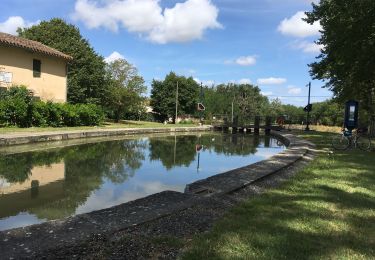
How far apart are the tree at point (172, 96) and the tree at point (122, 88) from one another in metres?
14.0

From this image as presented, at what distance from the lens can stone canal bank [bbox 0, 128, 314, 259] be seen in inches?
177

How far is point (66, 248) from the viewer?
4.56 meters

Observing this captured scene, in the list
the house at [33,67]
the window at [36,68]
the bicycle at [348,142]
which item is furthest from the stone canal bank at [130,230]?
the window at [36,68]

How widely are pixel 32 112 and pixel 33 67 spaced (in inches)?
285

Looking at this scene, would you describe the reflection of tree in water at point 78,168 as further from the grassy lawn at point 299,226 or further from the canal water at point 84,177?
the grassy lawn at point 299,226

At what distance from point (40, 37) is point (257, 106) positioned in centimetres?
7111

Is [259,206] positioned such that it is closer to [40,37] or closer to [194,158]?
[194,158]

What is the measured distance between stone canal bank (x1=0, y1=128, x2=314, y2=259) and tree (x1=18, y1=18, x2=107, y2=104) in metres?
33.6

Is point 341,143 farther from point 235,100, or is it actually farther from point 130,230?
point 235,100

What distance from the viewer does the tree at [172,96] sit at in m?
63.2

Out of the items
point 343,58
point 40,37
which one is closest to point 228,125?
point 40,37

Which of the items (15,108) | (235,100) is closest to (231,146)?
(15,108)

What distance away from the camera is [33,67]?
102 ft

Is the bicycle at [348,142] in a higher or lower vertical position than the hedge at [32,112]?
lower
